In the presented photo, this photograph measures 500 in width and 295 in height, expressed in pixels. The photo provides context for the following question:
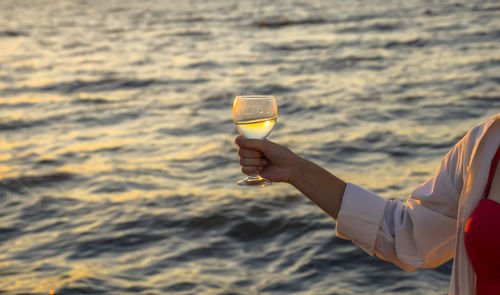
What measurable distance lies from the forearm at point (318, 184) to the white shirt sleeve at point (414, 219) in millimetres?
43

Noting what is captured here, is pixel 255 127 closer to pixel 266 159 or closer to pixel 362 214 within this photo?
pixel 266 159

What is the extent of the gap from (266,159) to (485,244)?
0.82m

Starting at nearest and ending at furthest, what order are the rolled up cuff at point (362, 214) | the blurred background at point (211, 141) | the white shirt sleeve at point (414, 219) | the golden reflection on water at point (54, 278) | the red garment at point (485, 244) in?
the red garment at point (485, 244) → the white shirt sleeve at point (414, 219) → the rolled up cuff at point (362, 214) → the golden reflection on water at point (54, 278) → the blurred background at point (211, 141)

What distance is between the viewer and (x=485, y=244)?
2.09 m

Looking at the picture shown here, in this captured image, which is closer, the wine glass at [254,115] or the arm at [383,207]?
the arm at [383,207]

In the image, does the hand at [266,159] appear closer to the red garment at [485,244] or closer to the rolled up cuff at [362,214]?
the rolled up cuff at [362,214]

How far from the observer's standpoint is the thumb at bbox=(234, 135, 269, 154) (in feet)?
7.96

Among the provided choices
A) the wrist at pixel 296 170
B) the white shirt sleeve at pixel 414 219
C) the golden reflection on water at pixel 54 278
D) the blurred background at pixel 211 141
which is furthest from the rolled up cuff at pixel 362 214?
the golden reflection on water at pixel 54 278

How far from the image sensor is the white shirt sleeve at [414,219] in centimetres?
237

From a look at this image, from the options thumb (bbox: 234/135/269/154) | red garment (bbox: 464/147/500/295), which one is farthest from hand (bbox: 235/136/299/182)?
red garment (bbox: 464/147/500/295)

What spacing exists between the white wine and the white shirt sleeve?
374mm

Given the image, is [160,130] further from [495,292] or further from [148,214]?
[495,292]

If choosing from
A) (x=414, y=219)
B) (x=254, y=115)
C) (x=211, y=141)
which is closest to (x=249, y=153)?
(x=254, y=115)

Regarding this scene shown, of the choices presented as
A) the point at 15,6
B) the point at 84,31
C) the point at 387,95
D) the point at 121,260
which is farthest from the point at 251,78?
the point at 15,6
